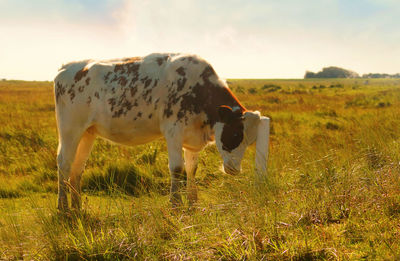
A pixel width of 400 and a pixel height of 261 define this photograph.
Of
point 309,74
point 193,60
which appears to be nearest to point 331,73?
point 309,74

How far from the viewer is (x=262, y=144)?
4246 mm

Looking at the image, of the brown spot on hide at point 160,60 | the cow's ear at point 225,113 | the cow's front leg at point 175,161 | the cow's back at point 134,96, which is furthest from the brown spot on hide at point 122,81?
the cow's ear at point 225,113

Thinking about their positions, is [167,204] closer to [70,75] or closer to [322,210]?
[322,210]

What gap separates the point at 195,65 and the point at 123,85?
0.97 metres

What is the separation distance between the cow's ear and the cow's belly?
2.87 ft

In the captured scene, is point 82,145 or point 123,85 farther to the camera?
point 82,145

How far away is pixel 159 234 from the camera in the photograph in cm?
314

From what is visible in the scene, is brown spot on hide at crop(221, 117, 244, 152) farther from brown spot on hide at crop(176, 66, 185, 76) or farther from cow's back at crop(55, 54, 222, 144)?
brown spot on hide at crop(176, 66, 185, 76)

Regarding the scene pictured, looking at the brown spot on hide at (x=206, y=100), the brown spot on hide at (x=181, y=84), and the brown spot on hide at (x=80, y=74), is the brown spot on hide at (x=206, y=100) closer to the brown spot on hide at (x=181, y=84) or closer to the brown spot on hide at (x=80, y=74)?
the brown spot on hide at (x=181, y=84)

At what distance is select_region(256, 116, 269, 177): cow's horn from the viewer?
4.11 metres

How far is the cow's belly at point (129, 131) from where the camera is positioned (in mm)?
4613

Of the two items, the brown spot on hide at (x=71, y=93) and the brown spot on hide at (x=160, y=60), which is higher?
the brown spot on hide at (x=160, y=60)

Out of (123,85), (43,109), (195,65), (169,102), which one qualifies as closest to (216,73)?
(195,65)

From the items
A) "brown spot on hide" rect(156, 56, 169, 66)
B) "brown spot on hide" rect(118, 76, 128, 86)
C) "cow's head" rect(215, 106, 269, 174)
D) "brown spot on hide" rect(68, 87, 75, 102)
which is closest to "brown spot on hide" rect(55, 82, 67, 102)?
"brown spot on hide" rect(68, 87, 75, 102)
